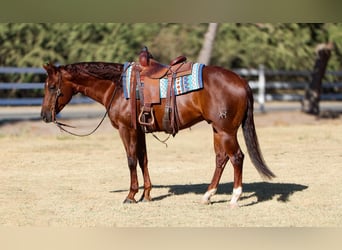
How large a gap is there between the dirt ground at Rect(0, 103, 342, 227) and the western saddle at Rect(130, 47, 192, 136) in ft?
3.30

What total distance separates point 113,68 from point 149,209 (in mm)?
1841

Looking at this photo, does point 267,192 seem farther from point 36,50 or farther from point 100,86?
point 36,50

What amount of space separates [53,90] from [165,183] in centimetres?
240

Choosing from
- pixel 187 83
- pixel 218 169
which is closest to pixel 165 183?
pixel 218 169

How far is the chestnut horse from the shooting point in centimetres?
791

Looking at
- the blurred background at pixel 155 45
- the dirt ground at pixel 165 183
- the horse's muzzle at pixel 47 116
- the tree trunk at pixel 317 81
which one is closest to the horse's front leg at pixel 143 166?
the dirt ground at pixel 165 183

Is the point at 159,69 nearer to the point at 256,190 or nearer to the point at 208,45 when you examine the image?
the point at 256,190

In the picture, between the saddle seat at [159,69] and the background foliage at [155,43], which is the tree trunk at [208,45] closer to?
the background foliage at [155,43]

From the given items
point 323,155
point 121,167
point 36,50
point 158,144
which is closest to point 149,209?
point 121,167

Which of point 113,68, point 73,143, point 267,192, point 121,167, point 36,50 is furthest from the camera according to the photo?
point 36,50

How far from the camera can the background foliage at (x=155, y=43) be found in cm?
2317

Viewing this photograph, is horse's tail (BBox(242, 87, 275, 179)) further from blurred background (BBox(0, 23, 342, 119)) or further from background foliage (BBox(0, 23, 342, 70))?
background foliage (BBox(0, 23, 342, 70))

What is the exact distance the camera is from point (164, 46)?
2408 cm

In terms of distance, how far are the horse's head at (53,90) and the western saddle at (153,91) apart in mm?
913
